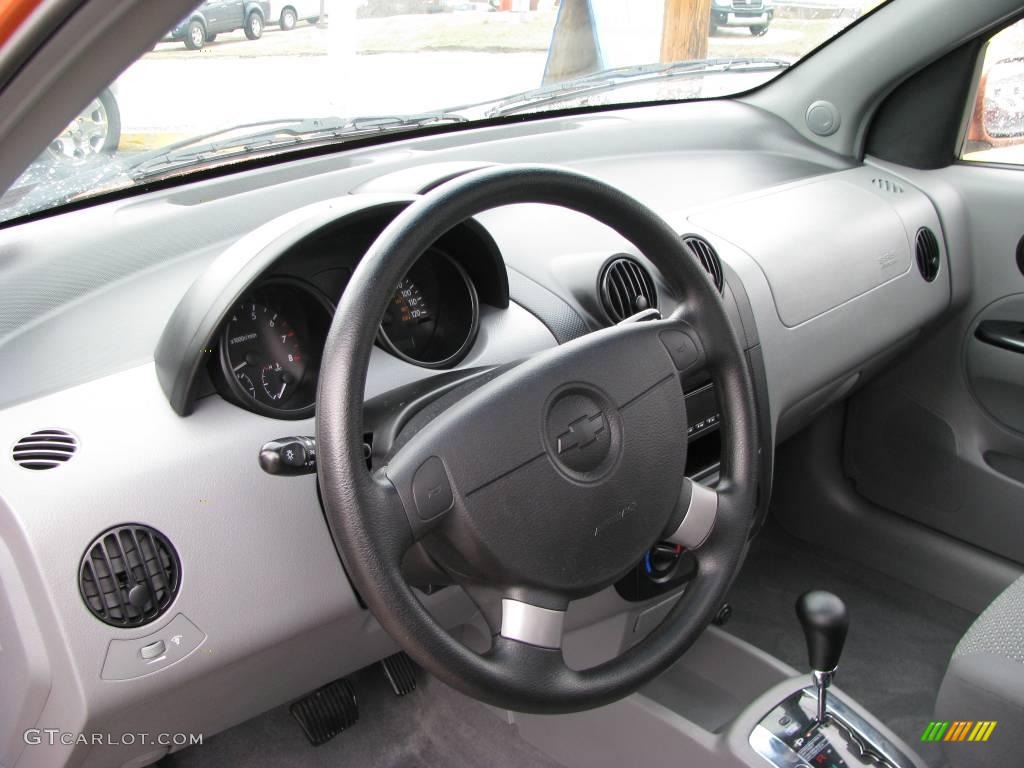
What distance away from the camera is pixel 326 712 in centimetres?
218

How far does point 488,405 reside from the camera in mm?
1179

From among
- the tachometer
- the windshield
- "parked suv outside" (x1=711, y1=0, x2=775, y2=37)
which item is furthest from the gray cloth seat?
"parked suv outside" (x1=711, y1=0, x2=775, y2=37)

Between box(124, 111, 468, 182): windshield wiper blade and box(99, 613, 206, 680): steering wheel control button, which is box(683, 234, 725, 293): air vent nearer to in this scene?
box(124, 111, 468, 182): windshield wiper blade

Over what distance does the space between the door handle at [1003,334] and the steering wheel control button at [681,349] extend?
1.38 meters

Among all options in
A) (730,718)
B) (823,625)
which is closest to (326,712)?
(730,718)

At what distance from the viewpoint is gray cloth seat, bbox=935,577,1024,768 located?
54.2 inches

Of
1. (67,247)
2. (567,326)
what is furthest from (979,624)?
(67,247)

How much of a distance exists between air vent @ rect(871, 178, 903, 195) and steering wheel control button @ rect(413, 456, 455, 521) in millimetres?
1816

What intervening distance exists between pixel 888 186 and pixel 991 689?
1.50m

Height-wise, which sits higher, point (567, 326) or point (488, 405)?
point (488, 405)

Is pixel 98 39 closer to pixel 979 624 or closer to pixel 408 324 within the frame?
pixel 408 324

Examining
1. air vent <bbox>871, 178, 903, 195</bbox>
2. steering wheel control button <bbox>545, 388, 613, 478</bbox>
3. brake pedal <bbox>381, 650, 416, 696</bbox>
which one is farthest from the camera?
air vent <bbox>871, 178, 903, 195</bbox>

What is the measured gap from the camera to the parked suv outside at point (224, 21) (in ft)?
4.51

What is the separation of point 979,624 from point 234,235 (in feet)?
4.53
